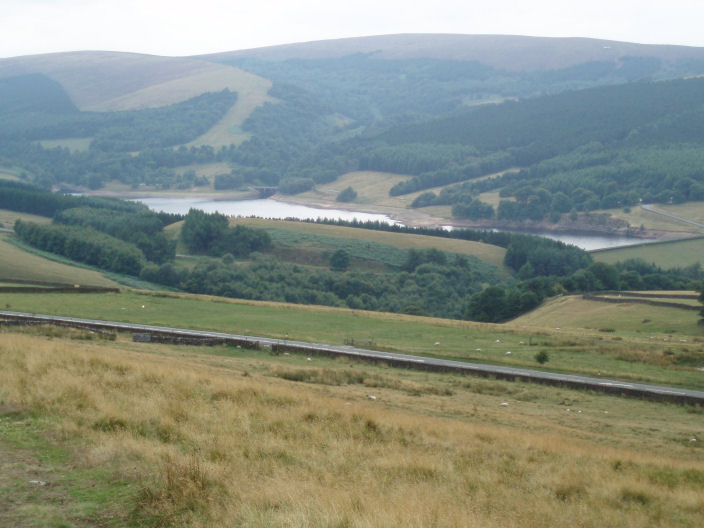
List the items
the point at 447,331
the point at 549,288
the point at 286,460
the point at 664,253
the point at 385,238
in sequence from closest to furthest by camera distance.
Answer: the point at 286,460 → the point at 447,331 → the point at 549,288 → the point at 664,253 → the point at 385,238

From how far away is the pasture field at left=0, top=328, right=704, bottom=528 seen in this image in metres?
10.8

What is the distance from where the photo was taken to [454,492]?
12.8 meters

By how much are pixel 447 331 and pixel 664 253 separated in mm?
103562

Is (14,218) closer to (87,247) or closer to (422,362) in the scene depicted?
(87,247)

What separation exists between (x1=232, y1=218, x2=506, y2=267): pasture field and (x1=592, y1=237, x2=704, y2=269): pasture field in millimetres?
19914

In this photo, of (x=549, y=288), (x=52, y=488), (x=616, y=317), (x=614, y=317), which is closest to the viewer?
(x=52, y=488)

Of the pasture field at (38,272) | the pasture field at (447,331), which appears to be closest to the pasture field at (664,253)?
the pasture field at (447,331)

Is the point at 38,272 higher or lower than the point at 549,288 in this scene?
lower

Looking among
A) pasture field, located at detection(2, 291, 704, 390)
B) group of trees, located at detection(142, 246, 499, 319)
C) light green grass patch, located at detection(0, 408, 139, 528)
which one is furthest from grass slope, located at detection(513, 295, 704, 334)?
light green grass patch, located at detection(0, 408, 139, 528)

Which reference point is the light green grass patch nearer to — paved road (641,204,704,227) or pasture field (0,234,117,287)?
pasture field (0,234,117,287)

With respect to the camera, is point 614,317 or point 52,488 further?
point 614,317

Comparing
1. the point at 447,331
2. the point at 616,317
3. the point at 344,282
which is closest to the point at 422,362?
the point at 447,331

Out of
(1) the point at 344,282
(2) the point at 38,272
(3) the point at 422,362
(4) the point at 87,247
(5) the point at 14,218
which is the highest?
(5) the point at 14,218

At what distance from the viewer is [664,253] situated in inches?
5517
